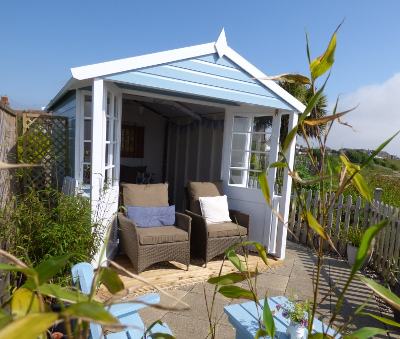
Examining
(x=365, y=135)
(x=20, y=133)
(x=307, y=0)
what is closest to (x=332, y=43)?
(x=365, y=135)

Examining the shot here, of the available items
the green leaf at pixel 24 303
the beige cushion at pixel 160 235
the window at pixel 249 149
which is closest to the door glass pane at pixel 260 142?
the window at pixel 249 149

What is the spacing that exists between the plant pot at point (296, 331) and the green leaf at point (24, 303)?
77.4 inches

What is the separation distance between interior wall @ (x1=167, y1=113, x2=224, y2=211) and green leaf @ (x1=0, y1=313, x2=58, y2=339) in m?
5.60

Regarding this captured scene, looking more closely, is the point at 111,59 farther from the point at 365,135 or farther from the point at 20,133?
the point at 365,135

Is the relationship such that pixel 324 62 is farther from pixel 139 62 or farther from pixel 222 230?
pixel 222 230

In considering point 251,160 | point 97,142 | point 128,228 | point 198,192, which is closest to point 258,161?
point 251,160

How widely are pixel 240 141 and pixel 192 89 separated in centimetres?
158

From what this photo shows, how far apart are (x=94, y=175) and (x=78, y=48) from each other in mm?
4125

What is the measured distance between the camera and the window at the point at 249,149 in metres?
4.82

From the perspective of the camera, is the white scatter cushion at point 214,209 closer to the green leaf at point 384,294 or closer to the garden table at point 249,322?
the garden table at point 249,322

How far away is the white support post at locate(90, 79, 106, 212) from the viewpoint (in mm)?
3258

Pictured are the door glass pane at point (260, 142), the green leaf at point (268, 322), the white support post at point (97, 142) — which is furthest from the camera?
the door glass pane at point (260, 142)

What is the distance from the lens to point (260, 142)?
4.83 metres

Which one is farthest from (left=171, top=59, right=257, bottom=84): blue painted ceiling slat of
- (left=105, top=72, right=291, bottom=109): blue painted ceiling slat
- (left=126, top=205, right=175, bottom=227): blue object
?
(left=126, top=205, right=175, bottom=227): blue object
